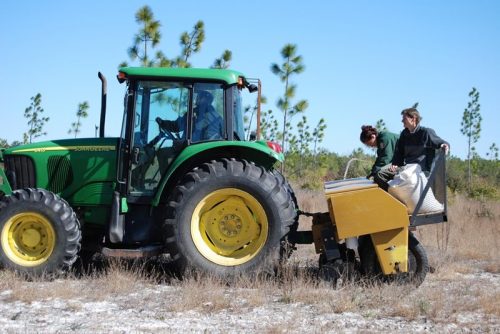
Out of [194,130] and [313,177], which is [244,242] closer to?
[194,130]

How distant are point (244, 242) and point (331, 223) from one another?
3.14 feet

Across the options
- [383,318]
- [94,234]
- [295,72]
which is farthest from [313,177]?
[383,318]

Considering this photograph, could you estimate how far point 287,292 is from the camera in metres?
5.50

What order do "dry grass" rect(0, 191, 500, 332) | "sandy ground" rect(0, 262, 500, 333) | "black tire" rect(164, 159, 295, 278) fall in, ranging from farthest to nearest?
"black tire" rect(164, 159, 295, 278), "dry grass" rect(0, 191, 500, 332), "sandy ground" rect(0, 262, 500, 333)

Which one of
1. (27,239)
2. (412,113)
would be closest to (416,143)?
(412,113)

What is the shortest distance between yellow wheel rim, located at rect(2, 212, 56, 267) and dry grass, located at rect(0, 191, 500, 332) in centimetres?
29

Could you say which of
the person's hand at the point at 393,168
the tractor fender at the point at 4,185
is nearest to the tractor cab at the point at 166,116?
the tractor fender at the point at 4,185

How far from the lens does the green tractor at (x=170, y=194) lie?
243 inches

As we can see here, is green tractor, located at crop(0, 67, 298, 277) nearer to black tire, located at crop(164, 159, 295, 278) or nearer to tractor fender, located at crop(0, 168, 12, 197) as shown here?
black tire, located at crop(164, 159, 295, 278)

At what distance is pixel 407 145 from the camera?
643cm

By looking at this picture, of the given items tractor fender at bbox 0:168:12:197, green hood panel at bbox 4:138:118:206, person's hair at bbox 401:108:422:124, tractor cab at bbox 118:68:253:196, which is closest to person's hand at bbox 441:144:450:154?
person's hair at bbox 401:108:422:124

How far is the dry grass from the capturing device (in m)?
5.04

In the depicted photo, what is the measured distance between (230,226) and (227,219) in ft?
0.27

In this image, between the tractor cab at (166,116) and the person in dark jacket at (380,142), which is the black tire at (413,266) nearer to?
the person in dark jacket at (380,142)
